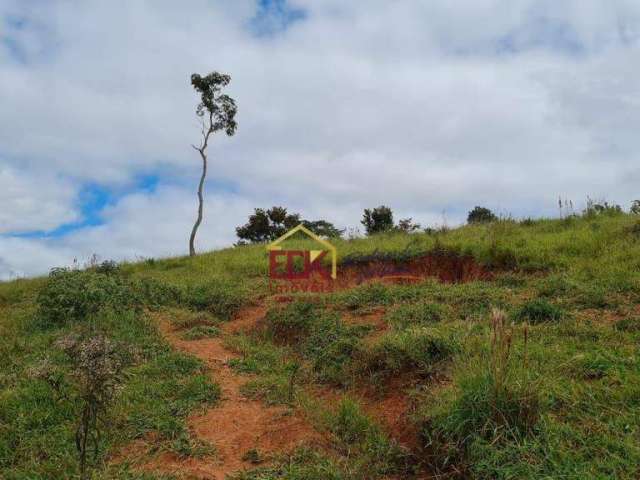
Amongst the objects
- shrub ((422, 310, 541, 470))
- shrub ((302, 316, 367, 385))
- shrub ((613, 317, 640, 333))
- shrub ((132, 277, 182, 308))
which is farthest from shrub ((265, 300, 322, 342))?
shrub ((613, 317, 640, 333))

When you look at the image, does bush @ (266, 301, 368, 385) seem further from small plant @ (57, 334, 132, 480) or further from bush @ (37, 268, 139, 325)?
bush @ (37, 268, 139, 325)

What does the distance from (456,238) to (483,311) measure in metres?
3.94

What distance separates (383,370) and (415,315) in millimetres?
1329

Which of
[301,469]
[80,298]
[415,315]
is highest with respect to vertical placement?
[80,298]

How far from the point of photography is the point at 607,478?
238 centimetres

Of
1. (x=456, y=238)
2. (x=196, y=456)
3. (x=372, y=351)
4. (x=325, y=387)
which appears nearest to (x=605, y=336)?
(x=372, y=351)

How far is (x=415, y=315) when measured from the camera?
18.3 ft

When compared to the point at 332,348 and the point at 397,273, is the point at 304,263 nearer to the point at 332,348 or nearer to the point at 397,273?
the point at 397,273

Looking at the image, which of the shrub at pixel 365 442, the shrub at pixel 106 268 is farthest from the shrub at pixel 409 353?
the shrub at pixel 106 268

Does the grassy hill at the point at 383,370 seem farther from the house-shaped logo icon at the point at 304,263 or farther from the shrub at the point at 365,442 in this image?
the house-shaped logo icon at the point at 304,263

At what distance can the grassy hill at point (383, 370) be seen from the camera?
9.60 feet

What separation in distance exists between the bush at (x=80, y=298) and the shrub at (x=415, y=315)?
12.4 ft

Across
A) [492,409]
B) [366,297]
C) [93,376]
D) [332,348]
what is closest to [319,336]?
[332,348]

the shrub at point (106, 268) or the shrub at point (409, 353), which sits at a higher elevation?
the shrub at point (106, 268)
